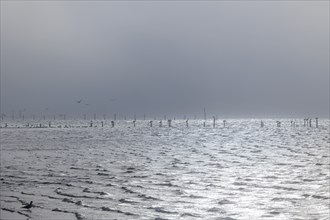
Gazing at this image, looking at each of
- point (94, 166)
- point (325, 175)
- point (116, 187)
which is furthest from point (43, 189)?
point (325, 175)

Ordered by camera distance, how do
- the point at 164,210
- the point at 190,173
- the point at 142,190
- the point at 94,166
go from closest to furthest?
the point at 164,210 → the point at 142,190 → the point at 190,173 → the point at 94,166

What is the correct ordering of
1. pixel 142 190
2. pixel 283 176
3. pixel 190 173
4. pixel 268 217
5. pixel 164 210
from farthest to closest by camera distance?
pixel 190 173 → pixel 283 176 → pixel 142 190 → pixel 164 210 → pixel 268 217

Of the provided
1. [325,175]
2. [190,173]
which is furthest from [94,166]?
[325,175]

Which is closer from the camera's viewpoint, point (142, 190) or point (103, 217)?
point (103, 217)

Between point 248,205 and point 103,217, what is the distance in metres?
6.15

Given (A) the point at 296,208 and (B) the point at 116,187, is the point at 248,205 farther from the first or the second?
(B) the point at 116,187

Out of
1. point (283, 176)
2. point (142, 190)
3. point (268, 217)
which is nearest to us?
point (268, 217)

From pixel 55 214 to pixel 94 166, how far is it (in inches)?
733

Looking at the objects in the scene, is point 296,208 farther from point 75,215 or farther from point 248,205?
→ point 75,215

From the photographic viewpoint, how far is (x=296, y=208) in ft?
57.7

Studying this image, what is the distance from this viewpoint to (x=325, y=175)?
27.9 meters

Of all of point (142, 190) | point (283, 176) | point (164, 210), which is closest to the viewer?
point (164, 210)

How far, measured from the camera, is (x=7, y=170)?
31.7 meters

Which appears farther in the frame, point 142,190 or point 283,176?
point 283,176
